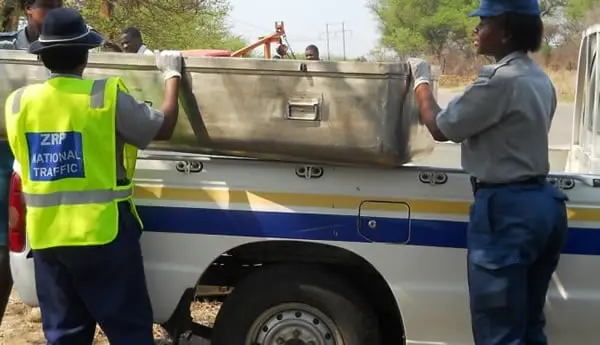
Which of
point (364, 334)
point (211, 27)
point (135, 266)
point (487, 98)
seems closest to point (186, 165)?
point (135, 266)

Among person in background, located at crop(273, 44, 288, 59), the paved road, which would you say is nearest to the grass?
the paved road

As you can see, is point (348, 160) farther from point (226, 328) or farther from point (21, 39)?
point (21, 39)

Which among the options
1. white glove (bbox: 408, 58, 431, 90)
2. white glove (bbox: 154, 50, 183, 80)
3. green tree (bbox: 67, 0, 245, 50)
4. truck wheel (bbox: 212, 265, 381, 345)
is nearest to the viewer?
white glove (bbox: 408, 58, 431, 90)

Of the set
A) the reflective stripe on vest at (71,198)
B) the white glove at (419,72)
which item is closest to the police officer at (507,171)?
the white glove at (419,72)

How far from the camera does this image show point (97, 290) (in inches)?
130

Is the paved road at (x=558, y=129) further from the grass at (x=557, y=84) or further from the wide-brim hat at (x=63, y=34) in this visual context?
the wide-brim hat at (x=63, y=34)

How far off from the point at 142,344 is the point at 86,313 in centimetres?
28

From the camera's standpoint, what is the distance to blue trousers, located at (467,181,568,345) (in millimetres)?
3135

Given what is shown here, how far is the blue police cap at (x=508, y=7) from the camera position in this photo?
317 cm

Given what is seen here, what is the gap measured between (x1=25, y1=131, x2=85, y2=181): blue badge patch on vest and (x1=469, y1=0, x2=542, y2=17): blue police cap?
1.66 meters

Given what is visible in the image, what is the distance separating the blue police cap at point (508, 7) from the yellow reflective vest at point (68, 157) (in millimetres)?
1462

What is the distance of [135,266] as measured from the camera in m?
3.40

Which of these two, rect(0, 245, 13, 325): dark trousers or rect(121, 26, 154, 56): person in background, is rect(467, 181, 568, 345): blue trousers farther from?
rect(121, 26, 154, 56): person in background

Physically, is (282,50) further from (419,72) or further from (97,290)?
(97,290)
